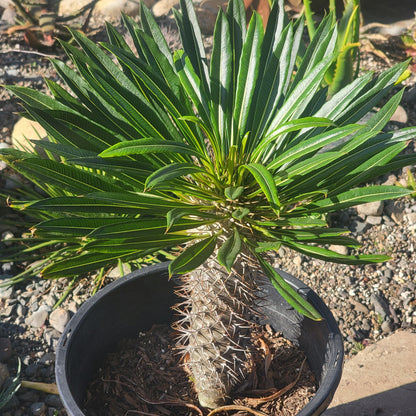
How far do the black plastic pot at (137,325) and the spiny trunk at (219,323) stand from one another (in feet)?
0.54

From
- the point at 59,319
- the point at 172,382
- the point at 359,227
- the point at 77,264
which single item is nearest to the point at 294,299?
the point at 77,264

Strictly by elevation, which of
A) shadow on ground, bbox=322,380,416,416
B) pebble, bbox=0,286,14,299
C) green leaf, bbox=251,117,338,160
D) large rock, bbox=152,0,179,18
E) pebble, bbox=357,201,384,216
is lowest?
shadow on ground, bbox=322,380,416,416

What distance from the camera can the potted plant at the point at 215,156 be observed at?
3.72 feet

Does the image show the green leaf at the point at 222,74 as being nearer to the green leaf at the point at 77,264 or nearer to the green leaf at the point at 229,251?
the green leaf at the point at 229,251

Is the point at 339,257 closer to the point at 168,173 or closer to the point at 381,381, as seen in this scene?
the point at 168,173

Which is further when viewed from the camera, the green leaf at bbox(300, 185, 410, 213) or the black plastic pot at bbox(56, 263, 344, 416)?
the black plastic pot at bbox(56, 263, 344, 416)

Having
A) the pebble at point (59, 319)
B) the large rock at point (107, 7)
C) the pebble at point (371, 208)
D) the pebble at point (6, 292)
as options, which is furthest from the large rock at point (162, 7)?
the pebble at point (59, 319)

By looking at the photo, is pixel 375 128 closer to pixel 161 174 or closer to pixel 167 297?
pixel 161 174

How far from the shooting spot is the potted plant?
1134 millimetres

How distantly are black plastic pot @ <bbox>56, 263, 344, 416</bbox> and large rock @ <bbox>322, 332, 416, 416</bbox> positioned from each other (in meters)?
0.54

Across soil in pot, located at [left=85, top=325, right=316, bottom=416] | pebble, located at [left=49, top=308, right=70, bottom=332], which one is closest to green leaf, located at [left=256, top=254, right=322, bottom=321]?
soil in pot, located at [left=85, top=325, right=316, bottom=416]

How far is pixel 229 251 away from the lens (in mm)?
1126

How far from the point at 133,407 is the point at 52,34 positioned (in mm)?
3429

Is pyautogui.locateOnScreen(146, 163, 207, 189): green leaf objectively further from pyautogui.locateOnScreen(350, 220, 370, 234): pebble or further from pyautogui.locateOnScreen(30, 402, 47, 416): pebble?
pyautogui.locateOnScreen(350, 220, 370, 234): pebble
